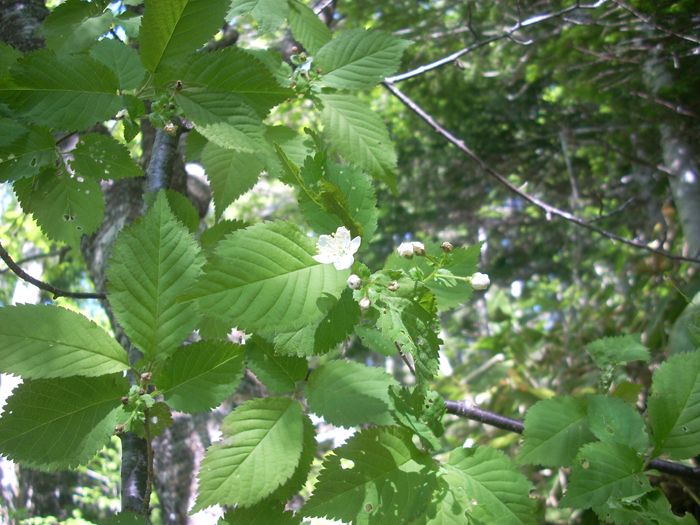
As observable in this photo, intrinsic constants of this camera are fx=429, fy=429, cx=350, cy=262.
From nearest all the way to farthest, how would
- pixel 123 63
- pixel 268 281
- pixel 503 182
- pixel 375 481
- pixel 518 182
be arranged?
pixel 268 281 < pixel 375 481 < pixel 123 63 < pixel 503 182 < pixel 518 182

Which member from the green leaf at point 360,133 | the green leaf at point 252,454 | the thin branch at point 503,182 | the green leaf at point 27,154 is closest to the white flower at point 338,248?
the green leaf at point 252,454

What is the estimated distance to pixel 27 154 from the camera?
0.93 meters

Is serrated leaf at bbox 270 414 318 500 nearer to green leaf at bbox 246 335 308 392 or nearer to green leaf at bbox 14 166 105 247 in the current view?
green leaf at bbox 246 335 308 392

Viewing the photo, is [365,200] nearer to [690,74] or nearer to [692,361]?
[692,361]

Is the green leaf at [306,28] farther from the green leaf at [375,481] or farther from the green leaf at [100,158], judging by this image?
the green leaf at [375,481]

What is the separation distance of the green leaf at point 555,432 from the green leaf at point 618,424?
5cm

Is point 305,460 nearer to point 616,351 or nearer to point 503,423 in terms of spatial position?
point 503,423

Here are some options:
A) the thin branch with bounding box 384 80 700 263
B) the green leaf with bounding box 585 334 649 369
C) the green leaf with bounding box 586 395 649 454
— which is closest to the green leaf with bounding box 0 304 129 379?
the green leaf with bounding box 586 395 649 454

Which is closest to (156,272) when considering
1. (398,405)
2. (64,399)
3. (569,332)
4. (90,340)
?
(90,340)

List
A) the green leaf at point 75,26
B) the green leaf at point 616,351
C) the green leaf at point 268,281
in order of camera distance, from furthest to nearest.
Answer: the green leaf at point 616,351 → the green leaf at point 75,26 → the green leaf at point 268,281

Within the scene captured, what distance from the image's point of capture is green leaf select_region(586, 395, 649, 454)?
1.11 m

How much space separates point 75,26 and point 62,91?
507 mm

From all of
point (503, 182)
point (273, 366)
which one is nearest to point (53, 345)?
point (273, 366)

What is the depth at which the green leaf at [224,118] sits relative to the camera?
91 cm
